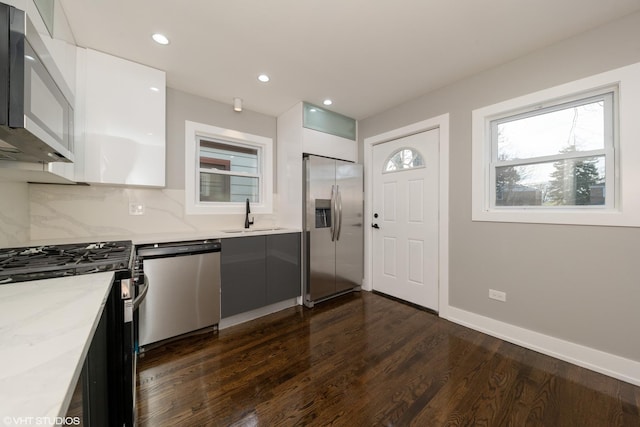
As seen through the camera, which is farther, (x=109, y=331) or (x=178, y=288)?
(x=178, y=288)

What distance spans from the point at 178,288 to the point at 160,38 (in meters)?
2.01

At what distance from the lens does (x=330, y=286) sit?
3.04 meters

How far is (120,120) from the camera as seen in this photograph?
2.06 m

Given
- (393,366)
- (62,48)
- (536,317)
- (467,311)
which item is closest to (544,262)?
(536,317)

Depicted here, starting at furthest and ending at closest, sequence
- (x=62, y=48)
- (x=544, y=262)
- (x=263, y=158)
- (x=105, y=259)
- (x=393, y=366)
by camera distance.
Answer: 1. (x=263, y=158)
2. (x=544, y=262)
3. (x=393, y=366)
4. (x=62, y=48)
5. (x=105, y=259)

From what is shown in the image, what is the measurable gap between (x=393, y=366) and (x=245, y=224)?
7.19 feet

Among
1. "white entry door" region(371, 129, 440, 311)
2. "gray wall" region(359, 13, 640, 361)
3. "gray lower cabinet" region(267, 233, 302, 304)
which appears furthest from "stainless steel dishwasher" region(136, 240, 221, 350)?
"gray wall" region(359, 13, 640, 361)

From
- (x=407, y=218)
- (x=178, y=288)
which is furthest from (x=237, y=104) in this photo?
(x=407, y=218)

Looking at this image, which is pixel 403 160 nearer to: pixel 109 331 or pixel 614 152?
pixel 614 152

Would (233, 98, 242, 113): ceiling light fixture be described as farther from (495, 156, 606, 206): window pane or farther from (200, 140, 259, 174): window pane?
(495, 156, 606, 206): window pane

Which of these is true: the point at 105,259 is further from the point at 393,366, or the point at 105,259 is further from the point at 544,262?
the point at 544,262

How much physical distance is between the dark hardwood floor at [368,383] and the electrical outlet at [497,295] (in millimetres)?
363

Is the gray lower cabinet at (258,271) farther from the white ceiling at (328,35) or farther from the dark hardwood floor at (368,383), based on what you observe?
the white ceiling at (328,35)

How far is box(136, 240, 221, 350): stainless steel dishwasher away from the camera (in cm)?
195
